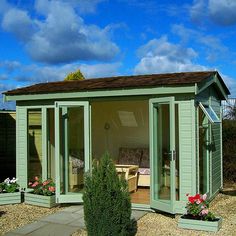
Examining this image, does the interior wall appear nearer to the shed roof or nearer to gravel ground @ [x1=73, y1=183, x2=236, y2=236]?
the shed roof

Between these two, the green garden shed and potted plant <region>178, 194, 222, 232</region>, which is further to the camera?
the green garden shed

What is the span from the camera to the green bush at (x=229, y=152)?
11031mm

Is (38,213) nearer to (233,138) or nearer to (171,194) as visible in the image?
(171,194)

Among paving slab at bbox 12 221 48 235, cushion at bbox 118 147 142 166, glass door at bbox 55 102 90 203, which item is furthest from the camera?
cushion at bbox 118 147 142 166

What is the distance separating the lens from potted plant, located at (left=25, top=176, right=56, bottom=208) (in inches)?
323

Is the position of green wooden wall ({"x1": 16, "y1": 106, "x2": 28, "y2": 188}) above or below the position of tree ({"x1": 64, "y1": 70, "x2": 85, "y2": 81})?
below

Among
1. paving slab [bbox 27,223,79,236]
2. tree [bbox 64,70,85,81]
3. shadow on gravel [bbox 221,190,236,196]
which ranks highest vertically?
tree [bbox 64,70,85,81]

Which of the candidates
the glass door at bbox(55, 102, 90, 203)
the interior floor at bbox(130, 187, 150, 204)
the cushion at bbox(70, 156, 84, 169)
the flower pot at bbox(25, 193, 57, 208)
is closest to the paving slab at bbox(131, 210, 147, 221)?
the interior floor at bbox(130, 187, 150, 204)

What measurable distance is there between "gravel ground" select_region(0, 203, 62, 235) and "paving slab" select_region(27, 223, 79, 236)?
540 mm

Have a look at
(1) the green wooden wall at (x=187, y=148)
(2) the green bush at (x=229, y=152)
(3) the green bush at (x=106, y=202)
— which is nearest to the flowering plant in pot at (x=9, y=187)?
(1) the green wooden wall at (x=187, y=148)

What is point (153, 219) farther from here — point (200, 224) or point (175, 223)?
point (200, 224)

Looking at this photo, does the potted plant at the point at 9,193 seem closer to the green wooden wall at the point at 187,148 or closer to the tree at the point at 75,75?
the green wooden wall at the point at 187,148

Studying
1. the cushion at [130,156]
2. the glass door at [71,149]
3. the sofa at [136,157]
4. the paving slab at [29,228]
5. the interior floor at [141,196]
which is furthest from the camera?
the cushion at [130,156]

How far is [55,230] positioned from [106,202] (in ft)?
5.62
